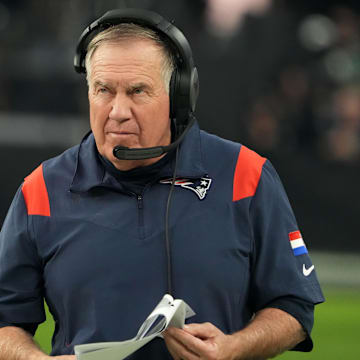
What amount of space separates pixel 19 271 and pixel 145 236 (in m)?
0.37

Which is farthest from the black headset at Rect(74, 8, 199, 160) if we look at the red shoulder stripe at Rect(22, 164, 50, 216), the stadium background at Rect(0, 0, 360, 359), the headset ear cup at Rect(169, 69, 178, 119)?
the stadium background at Rect(0, 0, 360, 359)

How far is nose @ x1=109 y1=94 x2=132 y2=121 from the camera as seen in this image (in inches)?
104

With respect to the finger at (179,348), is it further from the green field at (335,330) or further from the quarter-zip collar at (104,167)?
the green field at (335,330)

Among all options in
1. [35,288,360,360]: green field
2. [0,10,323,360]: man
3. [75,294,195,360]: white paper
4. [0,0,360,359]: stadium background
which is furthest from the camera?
[0,0,360,359]: stadium background

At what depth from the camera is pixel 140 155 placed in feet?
8.65

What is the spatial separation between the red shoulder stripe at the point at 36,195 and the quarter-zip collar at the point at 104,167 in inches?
3.3

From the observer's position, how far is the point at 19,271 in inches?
108

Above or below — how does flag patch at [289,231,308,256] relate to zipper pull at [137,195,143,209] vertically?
below

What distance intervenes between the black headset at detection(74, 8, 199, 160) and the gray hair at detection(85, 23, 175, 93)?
11 millimetres

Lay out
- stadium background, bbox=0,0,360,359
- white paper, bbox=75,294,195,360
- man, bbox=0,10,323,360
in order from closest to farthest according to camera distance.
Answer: white paper, bbox=75,294,195,360, man, bbox=0,10,323,360, stadium background, bbox=0,0,360,359

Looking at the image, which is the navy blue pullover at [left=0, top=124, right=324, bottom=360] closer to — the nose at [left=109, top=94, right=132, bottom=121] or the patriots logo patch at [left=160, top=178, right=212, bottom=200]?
the patriots logo patch at [left=160, top=178, right=212, bottom=200]

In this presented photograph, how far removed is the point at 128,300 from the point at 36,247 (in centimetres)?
31

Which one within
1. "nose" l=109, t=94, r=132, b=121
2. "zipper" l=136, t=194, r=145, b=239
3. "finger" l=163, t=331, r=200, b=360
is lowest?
"finger" l=163, t=331, r=200, b=360

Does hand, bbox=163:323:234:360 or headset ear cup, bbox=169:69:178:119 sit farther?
headset ear cup, bbox=169:69:178:119
